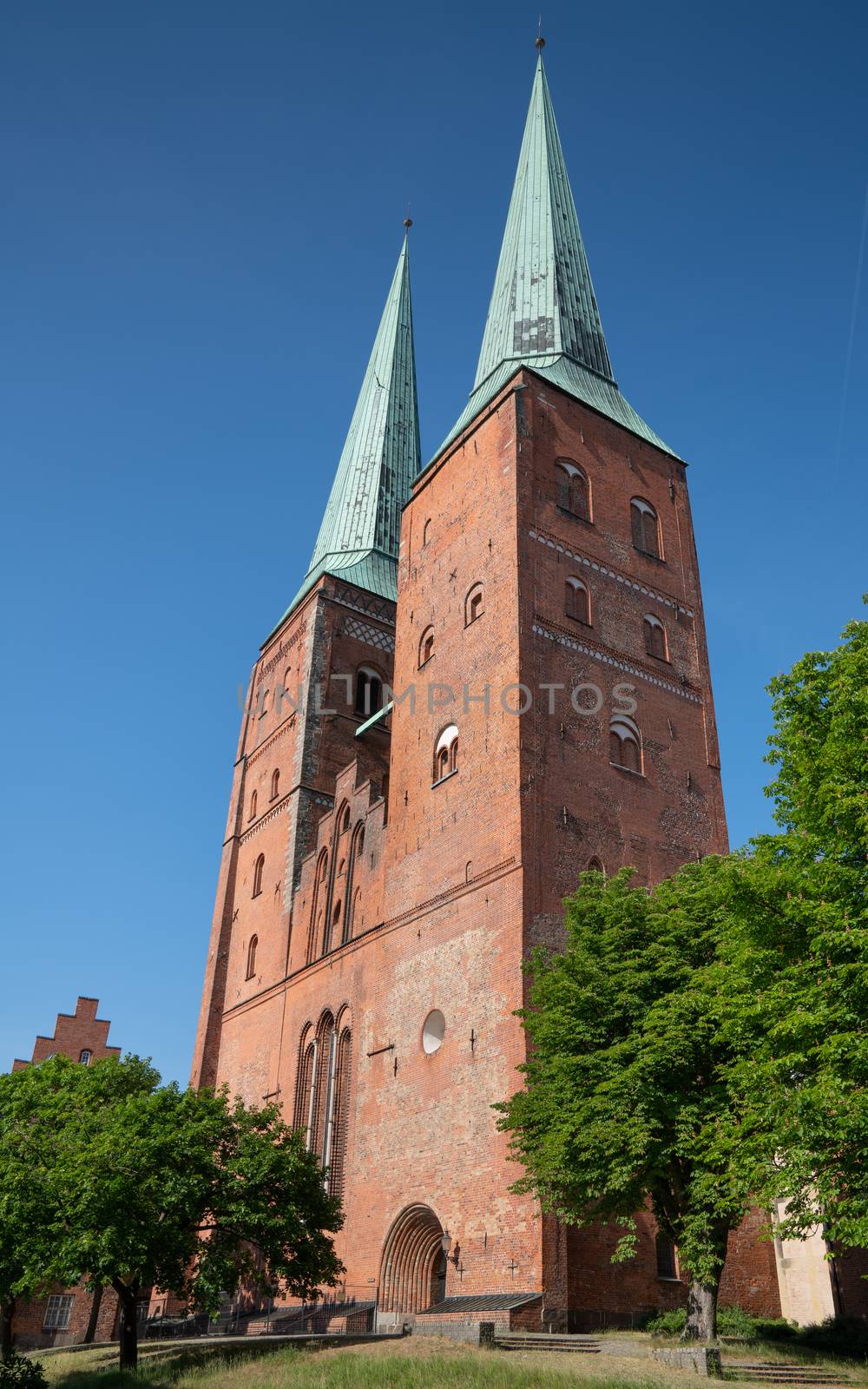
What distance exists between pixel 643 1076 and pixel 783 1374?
4159 millimetres

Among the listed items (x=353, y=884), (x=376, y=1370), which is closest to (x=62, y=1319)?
(x=353, y=884)

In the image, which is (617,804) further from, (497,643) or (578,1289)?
(578,1289)

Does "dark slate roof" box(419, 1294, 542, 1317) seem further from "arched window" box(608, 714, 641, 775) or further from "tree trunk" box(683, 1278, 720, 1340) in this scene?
"arched window" box(608, 714, 641, 775)

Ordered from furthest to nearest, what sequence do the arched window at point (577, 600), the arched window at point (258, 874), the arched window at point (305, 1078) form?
the arched window at point (258, 874), the arched window at point (305, 1078), the arched window at point (577, 600)

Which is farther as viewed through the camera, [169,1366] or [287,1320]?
[287,1320]

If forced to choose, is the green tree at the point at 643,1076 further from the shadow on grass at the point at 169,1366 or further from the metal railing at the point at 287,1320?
the metal railing at the point at 287,1320

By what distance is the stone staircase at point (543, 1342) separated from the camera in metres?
17.8

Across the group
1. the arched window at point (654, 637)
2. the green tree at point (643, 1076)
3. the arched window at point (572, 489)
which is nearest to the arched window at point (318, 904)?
the arched window at point (654, 637)

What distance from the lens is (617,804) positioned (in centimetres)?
2645

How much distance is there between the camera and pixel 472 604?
2969 centimetres

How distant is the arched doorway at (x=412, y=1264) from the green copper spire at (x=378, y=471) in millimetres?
24939

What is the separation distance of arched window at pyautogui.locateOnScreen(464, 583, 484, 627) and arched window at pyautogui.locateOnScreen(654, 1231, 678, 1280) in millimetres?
15056

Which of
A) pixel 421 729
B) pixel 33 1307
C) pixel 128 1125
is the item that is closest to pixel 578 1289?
pixel 128 1125

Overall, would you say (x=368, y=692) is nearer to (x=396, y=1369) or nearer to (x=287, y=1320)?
(x=287, y=1320)
